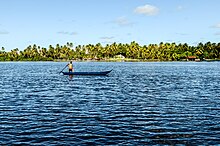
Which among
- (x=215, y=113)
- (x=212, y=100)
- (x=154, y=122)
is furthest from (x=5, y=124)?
(x=212, y=100)

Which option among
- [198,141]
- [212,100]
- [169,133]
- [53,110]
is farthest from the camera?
[212,100]

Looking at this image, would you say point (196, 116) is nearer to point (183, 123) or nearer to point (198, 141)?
point (183, 123)

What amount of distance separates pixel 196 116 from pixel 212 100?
1006 centimetres

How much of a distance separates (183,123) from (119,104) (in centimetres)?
936

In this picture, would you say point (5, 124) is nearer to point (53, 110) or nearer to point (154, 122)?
point (53, 110)

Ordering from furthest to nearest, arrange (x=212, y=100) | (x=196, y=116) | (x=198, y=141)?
(x=212, y=100), (x=196, y=116), (x=198, y=141)

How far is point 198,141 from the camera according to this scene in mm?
18125

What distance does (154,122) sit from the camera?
75.8 ft

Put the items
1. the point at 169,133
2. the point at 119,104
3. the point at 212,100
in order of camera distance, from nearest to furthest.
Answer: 1. the point at 169,133
2. the point at 119,104
3. the point at 212,100

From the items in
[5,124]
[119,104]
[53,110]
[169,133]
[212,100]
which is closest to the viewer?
[169,133]

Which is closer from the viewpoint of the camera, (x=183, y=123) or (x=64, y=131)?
(x=64, y=131)

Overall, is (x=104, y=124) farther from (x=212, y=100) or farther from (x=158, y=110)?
(x=212, y=100)

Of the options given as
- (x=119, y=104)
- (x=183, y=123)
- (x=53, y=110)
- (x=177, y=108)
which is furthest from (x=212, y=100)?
(x=53, y=110)

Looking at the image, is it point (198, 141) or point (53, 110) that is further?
point (53, 110)
